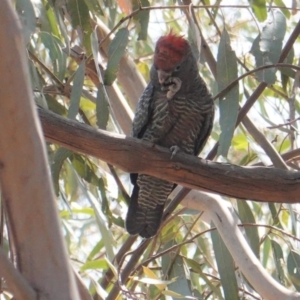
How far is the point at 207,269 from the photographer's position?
11.1 ft

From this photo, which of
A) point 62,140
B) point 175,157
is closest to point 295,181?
point 175,157

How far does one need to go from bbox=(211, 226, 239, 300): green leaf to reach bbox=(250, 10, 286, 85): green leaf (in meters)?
0.65

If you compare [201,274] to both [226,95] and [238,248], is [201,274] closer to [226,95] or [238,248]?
[238,248]

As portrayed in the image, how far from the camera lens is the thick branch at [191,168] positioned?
1752 mm

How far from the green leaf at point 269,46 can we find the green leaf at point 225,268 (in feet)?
2.12

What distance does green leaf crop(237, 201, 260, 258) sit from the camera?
2.51 meters

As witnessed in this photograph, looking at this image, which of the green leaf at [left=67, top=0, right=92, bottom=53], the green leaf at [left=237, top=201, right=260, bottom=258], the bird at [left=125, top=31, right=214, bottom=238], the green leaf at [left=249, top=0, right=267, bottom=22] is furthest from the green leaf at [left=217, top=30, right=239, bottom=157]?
the green leaf at [left=237, top=201, right=260, bottom=258]

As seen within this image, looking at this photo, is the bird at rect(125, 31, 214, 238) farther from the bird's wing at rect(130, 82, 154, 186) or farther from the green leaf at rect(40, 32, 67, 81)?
the green leaf at rect(40, 32, 67, 81)

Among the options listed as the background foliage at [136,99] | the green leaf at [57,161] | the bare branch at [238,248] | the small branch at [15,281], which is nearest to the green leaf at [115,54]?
the background foliage at [136,99]

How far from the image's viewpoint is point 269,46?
7.13 feet

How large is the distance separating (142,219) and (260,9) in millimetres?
842

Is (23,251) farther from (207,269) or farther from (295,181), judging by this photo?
(207,269)

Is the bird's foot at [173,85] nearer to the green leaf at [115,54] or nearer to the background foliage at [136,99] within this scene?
the background foliage at [136,99]

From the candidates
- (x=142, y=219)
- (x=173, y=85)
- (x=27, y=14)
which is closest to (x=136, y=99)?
(x=173, y=85)
